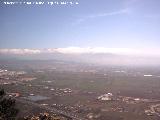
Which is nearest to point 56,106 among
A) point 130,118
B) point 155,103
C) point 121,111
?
point 121,111

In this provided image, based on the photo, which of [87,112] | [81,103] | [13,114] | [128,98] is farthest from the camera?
[128,98]

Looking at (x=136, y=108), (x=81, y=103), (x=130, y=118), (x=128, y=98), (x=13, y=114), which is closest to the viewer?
(x=13, y=114)

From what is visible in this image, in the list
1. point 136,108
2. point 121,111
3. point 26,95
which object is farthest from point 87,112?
point 26,95

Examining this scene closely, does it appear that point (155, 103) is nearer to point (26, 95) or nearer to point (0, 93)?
point (26, 95)

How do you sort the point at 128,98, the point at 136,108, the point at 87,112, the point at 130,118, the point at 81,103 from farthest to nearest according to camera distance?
the point at 128,98, the point at 81,103, the point at 136,108, the point at 87,112, the point at 130,118

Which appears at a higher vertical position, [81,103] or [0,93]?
[0,93]

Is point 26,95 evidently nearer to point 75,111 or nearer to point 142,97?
point 75,111

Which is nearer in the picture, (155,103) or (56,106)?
(56,106)

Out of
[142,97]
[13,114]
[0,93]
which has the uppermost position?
[0,93]

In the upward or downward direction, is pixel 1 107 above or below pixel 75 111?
above
